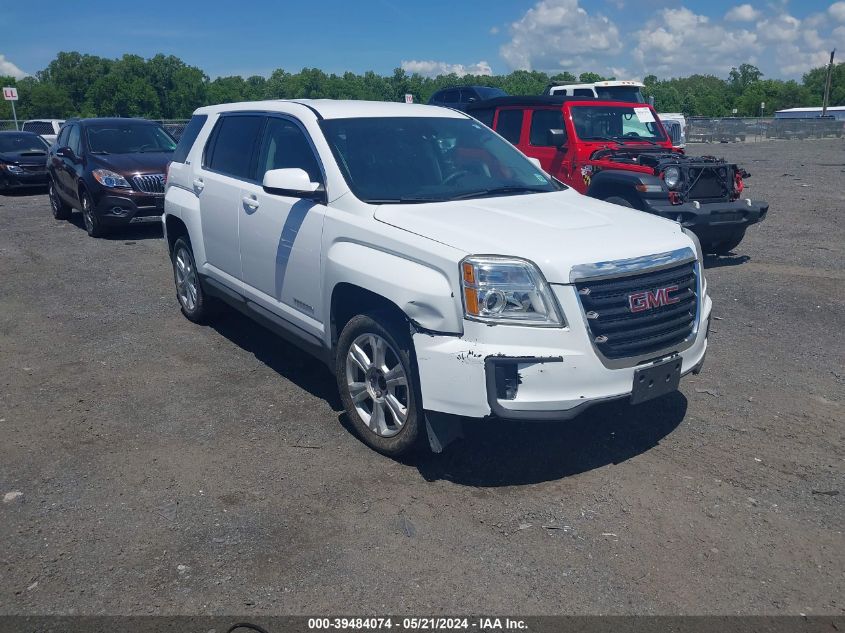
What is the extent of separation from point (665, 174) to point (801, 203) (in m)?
7.50

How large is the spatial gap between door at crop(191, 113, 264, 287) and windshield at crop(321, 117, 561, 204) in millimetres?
1033

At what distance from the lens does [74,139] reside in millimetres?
12836

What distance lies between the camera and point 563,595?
3.13 metres

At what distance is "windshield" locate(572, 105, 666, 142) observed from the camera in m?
10.1

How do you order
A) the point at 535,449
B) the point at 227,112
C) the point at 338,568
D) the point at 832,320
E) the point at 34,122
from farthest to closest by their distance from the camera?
Answer: the point at 34,122 → the point at 832,320 → the point at 227,112 → the point at 535,449 → the point at 338,568

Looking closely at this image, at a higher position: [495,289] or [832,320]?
[495,289]

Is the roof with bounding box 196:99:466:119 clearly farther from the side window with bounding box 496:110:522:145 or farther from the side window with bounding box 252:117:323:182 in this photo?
the side window with bounding box 496:110:522:145

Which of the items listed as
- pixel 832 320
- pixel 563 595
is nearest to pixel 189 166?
pixel 563 595

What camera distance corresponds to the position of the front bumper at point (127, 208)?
38.0 ft

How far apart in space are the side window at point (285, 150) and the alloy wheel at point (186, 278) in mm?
1663

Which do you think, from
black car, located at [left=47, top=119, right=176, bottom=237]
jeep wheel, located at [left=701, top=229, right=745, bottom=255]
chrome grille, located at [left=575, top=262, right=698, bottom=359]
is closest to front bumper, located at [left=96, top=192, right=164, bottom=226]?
black car, located at [left=47, top=119, right=176, bottom=237]

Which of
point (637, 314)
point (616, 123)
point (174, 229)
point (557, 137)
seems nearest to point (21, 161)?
point (174, 229)

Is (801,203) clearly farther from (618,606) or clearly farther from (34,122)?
(34,122)

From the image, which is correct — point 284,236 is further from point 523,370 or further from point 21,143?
point 21,143
